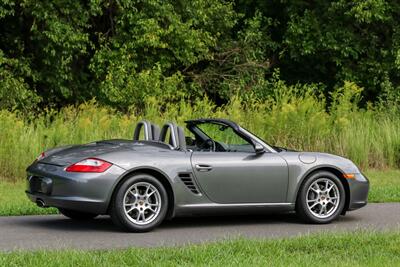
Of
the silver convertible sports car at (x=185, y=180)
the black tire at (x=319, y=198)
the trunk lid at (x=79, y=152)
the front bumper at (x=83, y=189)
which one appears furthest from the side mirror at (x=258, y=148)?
the front bumper at (x=83, y=189)

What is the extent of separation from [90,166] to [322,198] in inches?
114

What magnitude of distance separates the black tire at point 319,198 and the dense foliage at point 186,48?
44.5 ft

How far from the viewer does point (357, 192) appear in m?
11.0

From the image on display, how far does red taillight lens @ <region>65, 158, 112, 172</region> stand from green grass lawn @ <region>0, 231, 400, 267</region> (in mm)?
1803

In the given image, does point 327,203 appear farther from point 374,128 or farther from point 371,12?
point 371,12

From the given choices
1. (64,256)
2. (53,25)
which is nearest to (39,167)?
(64,256)

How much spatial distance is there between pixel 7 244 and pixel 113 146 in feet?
6.58

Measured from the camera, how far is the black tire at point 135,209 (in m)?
9.77

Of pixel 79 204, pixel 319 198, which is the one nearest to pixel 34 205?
pixel 79 204

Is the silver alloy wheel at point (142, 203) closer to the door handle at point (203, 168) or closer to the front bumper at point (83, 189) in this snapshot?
the front bumper at point (83, 189)

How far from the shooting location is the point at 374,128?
19.8m

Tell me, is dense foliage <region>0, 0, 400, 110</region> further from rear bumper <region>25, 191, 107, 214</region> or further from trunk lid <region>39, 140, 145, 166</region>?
rear bumper <region>25, 191, 107, 214</region>

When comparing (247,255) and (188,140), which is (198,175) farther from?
(247,255)

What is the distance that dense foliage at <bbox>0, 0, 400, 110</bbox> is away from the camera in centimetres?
2614
